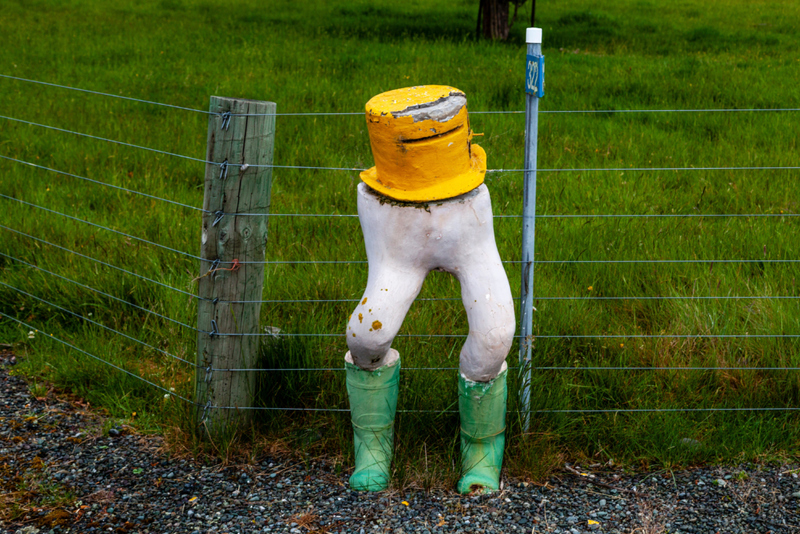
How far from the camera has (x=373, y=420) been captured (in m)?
2.45

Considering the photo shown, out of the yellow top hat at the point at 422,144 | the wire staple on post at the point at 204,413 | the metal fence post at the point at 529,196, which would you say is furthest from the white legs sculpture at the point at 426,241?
the wire staple on post at the point at 204,413

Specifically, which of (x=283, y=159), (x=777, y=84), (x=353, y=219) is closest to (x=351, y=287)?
(x=353, y=219)

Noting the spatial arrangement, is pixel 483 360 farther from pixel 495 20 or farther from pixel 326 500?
pixel 495 20

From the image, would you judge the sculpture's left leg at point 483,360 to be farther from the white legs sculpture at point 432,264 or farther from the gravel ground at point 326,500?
the gravel ground at point 326,500

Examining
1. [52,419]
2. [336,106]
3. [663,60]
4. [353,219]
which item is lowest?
[52,419]

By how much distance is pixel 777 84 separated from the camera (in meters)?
6.81

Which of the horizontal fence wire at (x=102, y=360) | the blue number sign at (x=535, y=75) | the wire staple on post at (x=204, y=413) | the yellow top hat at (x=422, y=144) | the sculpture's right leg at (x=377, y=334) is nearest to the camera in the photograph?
the yellow top hat at (x=422, y=144)

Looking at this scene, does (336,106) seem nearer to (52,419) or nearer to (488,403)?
(52,419)

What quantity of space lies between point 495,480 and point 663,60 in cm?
697

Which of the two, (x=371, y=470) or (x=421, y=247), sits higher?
(x=421, y=247)

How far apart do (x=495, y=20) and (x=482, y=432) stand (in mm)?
8828

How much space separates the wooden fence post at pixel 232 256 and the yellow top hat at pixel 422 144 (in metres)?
0.54

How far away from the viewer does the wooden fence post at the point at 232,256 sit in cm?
249

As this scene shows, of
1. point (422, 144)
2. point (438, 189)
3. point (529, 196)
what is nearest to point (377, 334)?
point (438, 189)
